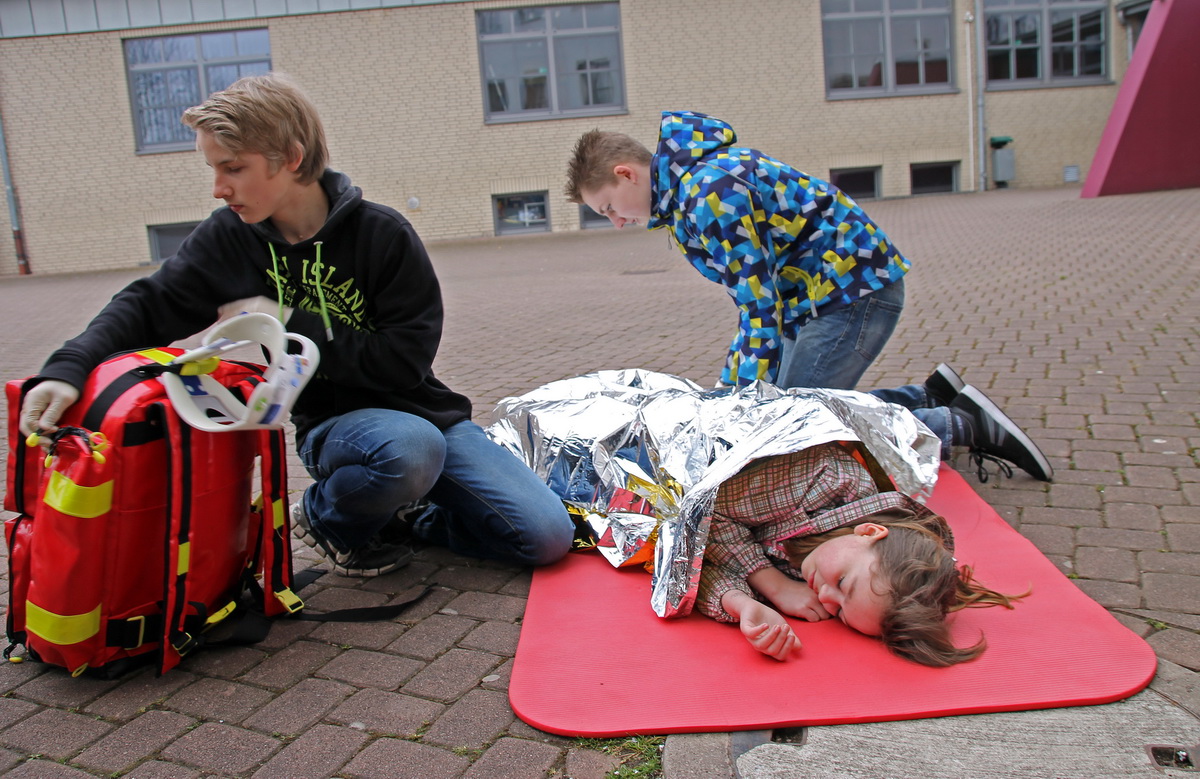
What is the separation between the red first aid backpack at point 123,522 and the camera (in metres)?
2.12

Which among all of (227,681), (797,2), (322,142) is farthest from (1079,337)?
(797,2)

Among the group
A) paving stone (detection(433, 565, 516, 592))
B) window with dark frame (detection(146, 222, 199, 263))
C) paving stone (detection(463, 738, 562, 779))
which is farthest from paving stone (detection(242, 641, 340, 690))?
window with dark frame (detection(146, 222, 199, 263))

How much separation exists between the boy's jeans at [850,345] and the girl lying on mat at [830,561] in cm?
83

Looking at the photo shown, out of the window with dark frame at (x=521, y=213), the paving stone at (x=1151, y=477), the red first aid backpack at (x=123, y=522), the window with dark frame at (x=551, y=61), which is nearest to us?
the red first aid backpack at (x=123, y=522)

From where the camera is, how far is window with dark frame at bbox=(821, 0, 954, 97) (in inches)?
715

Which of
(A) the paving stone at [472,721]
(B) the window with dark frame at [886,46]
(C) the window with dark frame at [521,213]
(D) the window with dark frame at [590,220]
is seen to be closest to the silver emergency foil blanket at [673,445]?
(A) the paving stone at [472,721]

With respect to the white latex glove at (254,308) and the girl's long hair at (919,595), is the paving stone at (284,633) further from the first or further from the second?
the girl's long hair at (919,595)

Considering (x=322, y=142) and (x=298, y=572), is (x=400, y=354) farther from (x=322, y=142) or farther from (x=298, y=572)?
(x=298, y=572)

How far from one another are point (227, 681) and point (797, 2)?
17765mm

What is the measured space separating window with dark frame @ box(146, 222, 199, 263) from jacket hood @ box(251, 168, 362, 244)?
16446 millimetres

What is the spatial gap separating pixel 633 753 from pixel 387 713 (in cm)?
55

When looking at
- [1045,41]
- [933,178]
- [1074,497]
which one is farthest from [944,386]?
[1045,41]

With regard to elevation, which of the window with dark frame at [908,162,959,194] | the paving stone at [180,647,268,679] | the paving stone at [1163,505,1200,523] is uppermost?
the window with dark frame at [908,162,959,194]

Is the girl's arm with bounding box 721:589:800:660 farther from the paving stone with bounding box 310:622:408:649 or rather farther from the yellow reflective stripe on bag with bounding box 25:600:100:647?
the yellow reflective stripe on bag with bounding box 25:600:100:647
